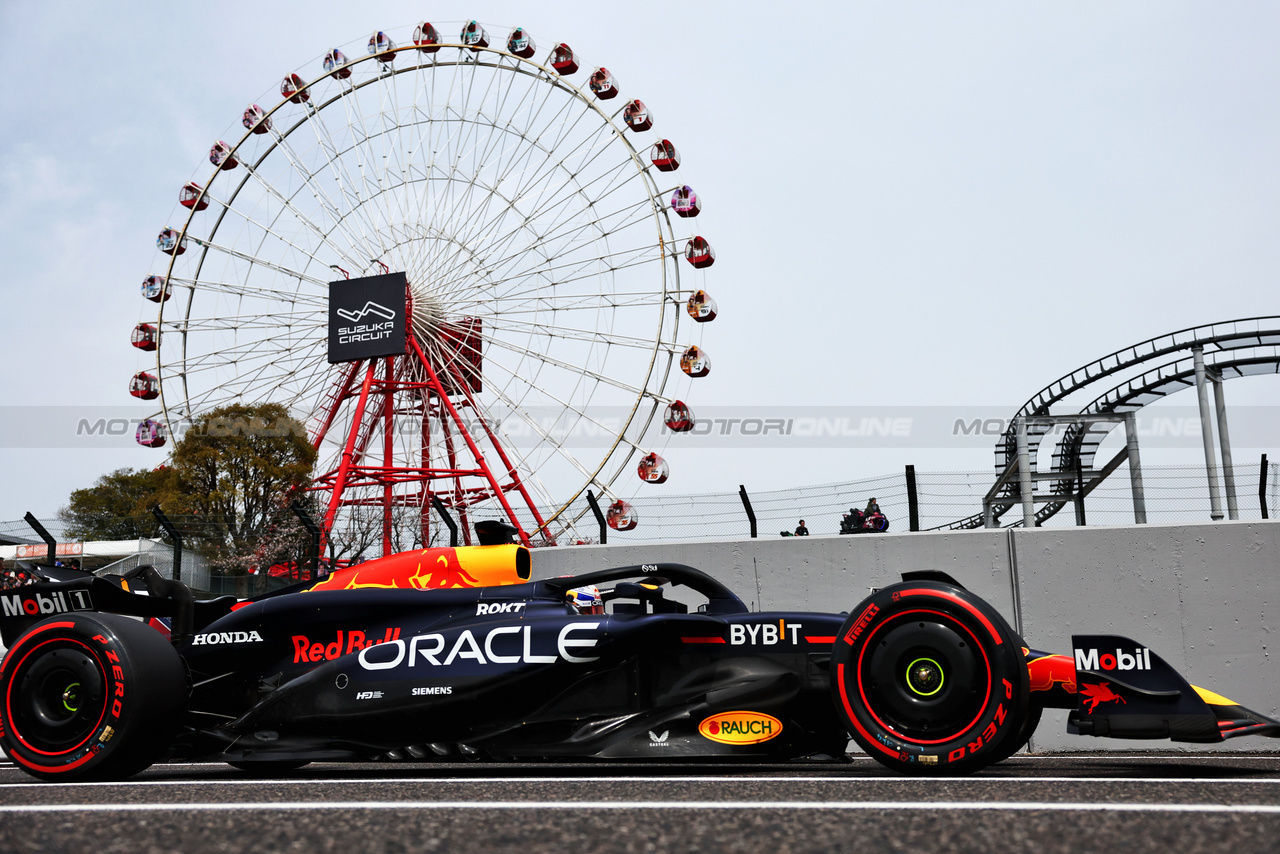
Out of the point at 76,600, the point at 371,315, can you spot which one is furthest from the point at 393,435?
the point at 76,600

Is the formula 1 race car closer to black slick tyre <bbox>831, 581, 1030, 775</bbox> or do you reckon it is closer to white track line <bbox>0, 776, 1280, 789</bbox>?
black slick tyre <bbox>831, 581, 1030, 775</bbox>

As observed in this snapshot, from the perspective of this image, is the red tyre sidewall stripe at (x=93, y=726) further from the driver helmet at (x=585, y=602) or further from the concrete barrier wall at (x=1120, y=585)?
the concrete barrier wall at (x=1120, y=585)

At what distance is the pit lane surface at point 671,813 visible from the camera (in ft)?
7.43

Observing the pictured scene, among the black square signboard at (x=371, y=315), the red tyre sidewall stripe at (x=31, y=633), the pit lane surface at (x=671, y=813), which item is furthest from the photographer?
the black square signboard at (x=371, y=315)

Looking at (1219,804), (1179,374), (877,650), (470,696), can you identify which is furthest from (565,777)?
(1179,374)

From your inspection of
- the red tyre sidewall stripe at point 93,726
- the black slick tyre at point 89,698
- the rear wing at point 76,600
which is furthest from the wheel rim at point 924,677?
the rear wing at point 76,600

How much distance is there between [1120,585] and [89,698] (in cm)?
604

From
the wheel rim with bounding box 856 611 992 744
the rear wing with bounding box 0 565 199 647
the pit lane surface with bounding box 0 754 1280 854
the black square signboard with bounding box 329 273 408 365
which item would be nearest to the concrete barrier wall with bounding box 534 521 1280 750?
the pit lane surface with bounding box 0 754 1280 854

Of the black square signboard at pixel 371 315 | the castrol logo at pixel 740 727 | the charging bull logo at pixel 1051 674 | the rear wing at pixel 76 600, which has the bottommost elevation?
the castrol logo at pixel 740 727

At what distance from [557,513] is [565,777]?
714 inches

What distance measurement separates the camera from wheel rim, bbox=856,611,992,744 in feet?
12.3

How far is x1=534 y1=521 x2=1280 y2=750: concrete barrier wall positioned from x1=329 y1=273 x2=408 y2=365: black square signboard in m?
16.7

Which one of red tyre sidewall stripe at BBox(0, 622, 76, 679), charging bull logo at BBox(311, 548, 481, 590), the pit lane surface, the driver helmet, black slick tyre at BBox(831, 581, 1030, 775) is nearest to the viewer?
the pit lane surface

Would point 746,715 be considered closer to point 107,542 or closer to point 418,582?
point 418,582
